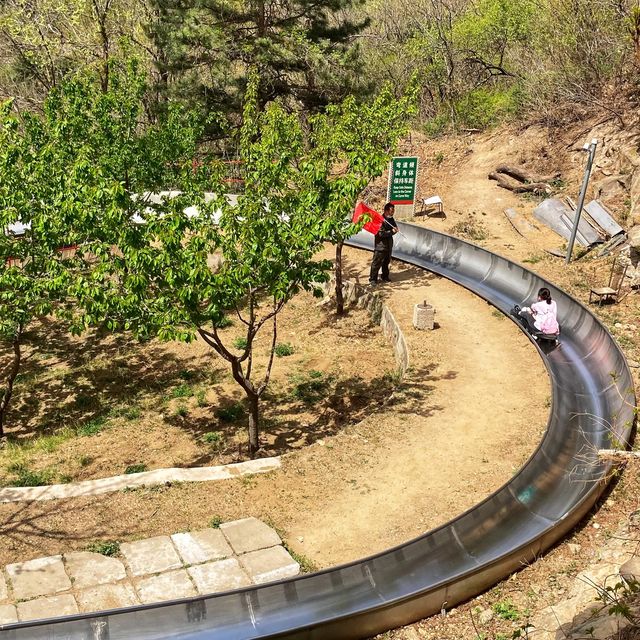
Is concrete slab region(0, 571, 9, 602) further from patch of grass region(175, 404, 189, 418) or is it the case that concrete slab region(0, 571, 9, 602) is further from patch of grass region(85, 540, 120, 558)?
patch of grass region(175, 404, 189, 418)

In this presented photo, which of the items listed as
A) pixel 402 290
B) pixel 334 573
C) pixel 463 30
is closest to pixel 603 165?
pixel 402 290

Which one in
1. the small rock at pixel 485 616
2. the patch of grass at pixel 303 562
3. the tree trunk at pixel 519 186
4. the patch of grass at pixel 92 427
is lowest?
the patch of grass at pixel 92 427

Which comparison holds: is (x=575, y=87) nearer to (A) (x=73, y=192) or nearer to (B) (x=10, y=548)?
(A) (x=73, y=192)

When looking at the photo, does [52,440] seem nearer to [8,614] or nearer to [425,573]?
[8,614]

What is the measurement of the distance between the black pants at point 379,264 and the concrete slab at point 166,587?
42.1 ft

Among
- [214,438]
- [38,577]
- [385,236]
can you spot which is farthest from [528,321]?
[38,577]

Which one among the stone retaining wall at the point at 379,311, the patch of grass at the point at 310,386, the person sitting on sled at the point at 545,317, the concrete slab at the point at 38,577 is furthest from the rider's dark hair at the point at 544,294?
the concrete slab at the point at 38,577

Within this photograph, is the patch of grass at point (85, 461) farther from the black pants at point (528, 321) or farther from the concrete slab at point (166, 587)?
the black pants at point (528, 321)

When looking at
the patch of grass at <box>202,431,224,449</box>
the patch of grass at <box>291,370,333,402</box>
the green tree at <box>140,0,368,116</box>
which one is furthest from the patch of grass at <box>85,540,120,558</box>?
the green tree at <box>140,0,368,116</box>

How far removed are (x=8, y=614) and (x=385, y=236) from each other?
1423cm

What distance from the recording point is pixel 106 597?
9.20m

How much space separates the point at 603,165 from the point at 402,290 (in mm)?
10432

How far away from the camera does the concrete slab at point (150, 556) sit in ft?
32.0

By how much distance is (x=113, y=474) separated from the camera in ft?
44.0
